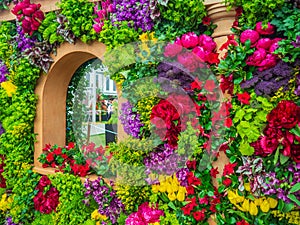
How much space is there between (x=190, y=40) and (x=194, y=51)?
3.0 inches

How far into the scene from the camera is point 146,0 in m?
2.32

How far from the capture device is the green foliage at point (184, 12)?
82.9 inches

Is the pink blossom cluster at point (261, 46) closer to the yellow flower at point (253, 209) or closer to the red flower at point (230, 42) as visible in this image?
the red flower at point (230, 42)

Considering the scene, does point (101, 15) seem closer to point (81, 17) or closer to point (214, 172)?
point (81, 17)

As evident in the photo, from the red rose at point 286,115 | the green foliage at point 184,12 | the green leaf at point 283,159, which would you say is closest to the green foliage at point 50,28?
the green foliage at point 184,12

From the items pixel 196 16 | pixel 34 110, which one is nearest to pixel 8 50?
pixel 34 110

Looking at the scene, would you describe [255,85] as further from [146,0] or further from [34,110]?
[34,110]

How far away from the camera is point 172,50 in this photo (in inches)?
85.7

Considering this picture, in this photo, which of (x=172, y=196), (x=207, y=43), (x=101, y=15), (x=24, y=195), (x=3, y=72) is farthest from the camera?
(x=3, y=72)

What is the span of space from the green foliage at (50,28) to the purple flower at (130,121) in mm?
933

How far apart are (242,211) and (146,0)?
5.09 ft

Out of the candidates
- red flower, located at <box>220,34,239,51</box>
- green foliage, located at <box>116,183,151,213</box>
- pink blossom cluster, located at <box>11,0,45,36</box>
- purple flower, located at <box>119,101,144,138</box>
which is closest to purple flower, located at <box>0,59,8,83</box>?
pink blossom cluster, located at <box>11,0,45,36</box>

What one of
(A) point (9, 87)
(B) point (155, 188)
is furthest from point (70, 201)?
(A) point (9, 87)

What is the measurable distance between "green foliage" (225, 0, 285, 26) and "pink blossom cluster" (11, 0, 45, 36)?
173 cm
